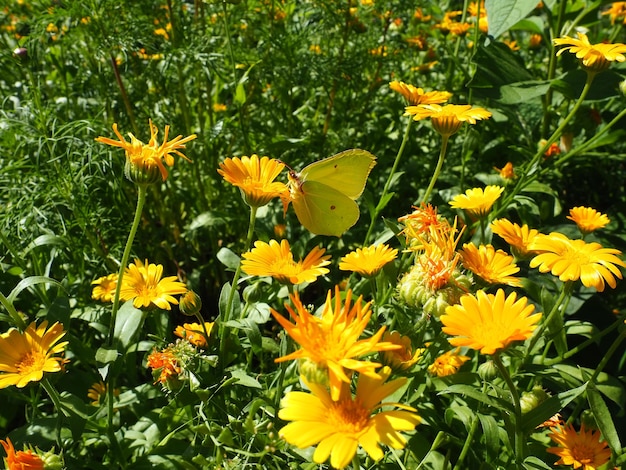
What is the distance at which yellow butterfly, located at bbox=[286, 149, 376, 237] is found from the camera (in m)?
1.50

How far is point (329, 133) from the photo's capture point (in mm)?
2354

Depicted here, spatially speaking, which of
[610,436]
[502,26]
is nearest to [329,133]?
[502,26]

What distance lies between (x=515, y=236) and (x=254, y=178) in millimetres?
597

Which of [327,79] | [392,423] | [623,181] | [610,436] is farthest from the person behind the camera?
[623,181]

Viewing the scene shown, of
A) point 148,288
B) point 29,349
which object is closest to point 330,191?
point 148,288

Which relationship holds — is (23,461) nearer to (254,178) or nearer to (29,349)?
(29,349)

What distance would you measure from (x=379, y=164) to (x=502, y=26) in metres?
0.78

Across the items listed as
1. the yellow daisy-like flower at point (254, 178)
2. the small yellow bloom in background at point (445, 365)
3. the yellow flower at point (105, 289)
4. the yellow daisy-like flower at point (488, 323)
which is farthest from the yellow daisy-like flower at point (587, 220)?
the yellow flower at point (105, 289)

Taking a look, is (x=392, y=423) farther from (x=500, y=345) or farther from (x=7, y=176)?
(x=7, y=176)

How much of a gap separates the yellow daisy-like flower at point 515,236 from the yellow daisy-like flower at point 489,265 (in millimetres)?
70

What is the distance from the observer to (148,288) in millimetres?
1329

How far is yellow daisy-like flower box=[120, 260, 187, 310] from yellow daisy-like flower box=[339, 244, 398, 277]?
1.29 ft

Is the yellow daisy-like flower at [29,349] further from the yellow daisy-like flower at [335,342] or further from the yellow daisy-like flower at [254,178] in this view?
the yellow daisy-like flower at [335,342]

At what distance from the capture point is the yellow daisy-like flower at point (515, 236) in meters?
1.25
